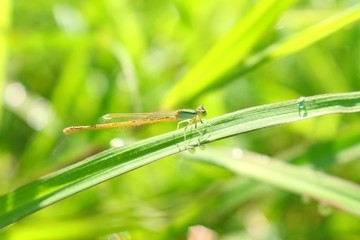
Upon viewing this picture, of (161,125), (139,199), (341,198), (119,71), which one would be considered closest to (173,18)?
(119,71)

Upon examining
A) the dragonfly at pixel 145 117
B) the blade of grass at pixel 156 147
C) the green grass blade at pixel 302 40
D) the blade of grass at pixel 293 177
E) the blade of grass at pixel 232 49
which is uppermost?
the blade of grass at pixel 232 49

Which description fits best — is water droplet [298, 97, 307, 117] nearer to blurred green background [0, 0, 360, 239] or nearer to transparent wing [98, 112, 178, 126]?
transparent wing [98, 112, 178, 126]

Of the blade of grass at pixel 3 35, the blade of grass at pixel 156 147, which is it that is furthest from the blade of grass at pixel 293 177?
the blade of grass at pixel 3 35

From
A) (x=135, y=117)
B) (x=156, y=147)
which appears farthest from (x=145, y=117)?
(x=156, y=147)

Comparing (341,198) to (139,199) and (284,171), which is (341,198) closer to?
(284,171)

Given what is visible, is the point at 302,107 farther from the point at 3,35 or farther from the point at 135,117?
the point at 3,35

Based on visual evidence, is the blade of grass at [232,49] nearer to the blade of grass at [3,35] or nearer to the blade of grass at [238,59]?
the blade of grass at [238,59]
